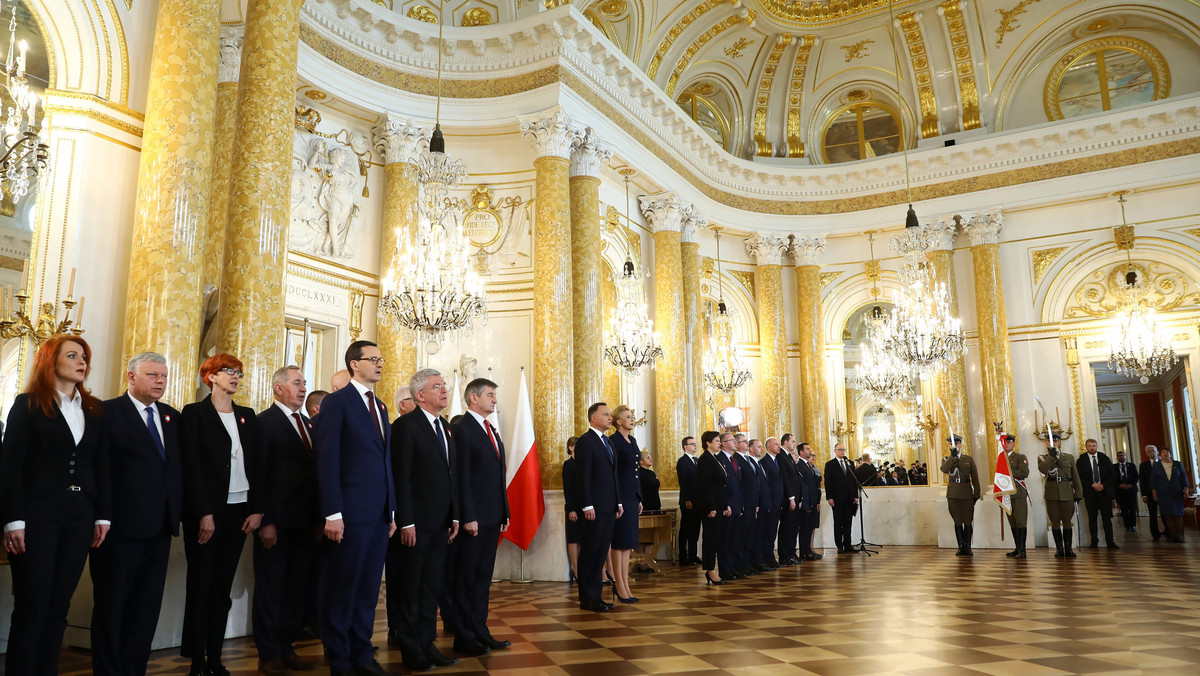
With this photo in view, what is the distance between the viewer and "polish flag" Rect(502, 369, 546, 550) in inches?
345

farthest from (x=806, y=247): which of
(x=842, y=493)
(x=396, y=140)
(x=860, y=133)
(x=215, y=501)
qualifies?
(x=215, y=501)

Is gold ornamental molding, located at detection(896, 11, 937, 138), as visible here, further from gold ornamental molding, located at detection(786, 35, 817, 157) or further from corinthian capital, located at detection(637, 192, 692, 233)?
corinthian capital, located at detection(637, 192, 692, 233)

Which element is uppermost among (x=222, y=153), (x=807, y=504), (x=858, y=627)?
(x=222, y=153)

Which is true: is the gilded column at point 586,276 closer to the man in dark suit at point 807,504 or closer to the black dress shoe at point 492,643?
the man in dark suit at point 807,504

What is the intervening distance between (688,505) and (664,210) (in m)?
5.41

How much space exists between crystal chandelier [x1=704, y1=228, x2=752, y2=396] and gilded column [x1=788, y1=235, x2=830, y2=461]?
1504mm

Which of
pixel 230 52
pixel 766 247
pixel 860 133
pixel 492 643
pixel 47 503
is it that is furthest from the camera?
pixel 860 133

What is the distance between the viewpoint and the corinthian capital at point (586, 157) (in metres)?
11.0

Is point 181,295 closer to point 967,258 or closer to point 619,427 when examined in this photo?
point 619,427

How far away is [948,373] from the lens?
48.9 ft

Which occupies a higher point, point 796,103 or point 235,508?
point 796,103

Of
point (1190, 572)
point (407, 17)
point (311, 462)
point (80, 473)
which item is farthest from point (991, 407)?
point (80, 473)

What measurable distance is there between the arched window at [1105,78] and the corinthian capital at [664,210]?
296 inches

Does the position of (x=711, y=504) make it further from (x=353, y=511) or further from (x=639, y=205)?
(x=639, y=205)
